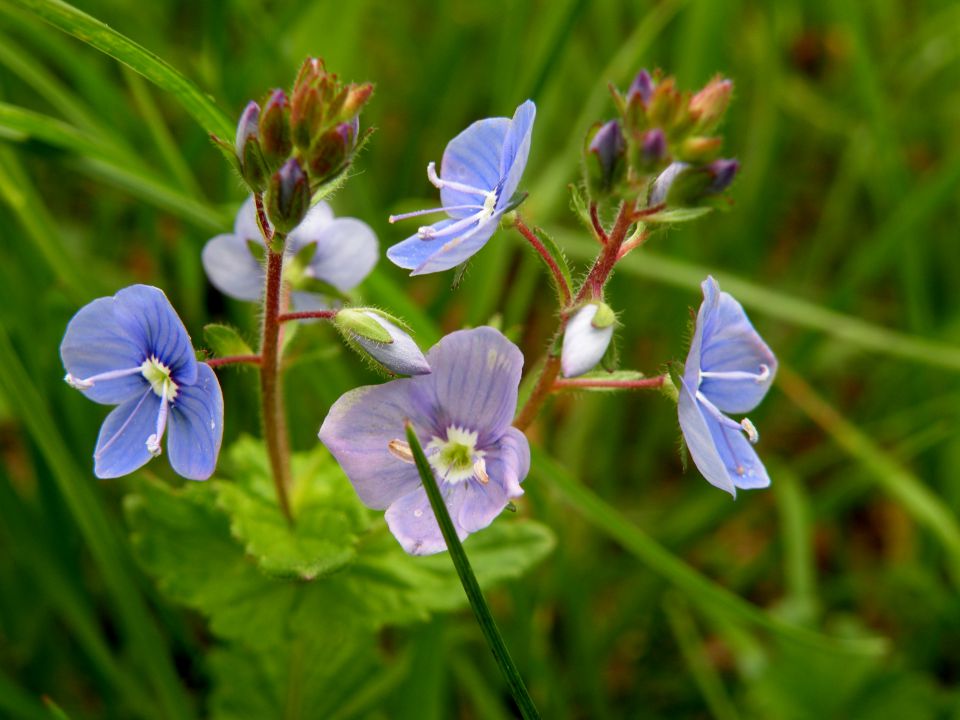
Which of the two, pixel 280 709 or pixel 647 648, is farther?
pixel 647 648

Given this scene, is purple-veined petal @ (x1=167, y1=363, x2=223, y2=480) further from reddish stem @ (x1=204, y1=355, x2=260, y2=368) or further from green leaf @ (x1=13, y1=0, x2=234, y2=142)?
green leaf @ (x1=13, y1=0, x2=234, y2=142)

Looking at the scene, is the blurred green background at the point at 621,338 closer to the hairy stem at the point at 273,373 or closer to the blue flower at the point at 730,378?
the hairy stem at the point at 273,373

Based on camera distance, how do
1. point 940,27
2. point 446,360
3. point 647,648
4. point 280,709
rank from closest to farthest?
point 446,360, point 280,709, point 647,648, point 940,27

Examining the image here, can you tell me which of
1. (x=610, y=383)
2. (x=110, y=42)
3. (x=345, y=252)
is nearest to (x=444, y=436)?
(x=610, y=383)

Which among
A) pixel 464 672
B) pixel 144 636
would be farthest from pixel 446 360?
pixel 464 672

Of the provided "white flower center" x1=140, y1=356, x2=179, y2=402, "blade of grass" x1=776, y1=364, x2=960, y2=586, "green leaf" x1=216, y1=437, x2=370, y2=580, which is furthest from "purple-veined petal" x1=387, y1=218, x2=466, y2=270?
"blade of grass" x1=776, y1=364, x2=960, y2=586

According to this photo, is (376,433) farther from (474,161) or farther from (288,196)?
(474,161)

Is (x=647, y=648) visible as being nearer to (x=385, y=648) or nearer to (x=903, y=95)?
(x=385, y=648)
